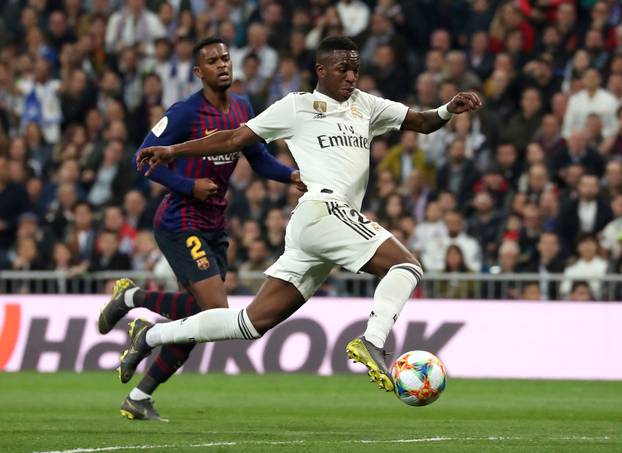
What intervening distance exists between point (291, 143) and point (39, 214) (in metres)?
11.3

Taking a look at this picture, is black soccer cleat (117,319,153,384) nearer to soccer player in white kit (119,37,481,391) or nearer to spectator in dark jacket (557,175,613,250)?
soccer player in white kit (119,37,481,391)

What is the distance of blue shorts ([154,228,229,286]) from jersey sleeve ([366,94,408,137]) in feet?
5.46

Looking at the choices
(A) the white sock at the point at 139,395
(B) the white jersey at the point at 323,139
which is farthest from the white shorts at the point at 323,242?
(A) the white sock at the point at 139,395

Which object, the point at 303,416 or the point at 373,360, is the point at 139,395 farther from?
the point at 373,360

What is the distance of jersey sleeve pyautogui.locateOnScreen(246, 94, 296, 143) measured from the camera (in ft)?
30.2

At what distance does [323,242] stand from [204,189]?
1.38 meters

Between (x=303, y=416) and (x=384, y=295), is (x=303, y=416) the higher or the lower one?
the lower one

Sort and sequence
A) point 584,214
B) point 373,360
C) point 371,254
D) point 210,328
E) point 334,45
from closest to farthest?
point 373,360
point 371,254
point 334,45
point 210,328
point 584,214

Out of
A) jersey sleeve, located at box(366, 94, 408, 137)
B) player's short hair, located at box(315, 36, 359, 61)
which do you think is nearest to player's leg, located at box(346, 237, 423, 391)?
jersey sleeve, located at box(366, 94, 408, 137)

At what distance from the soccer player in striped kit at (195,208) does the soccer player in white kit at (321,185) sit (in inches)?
38.7

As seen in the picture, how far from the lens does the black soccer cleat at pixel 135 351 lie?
32.8 ft

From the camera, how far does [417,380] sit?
28.0ft

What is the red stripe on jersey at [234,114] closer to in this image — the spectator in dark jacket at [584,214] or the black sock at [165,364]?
the black sock at [165,364]

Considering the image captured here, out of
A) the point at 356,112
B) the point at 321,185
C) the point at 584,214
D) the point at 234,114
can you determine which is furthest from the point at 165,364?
the point at 584,214
